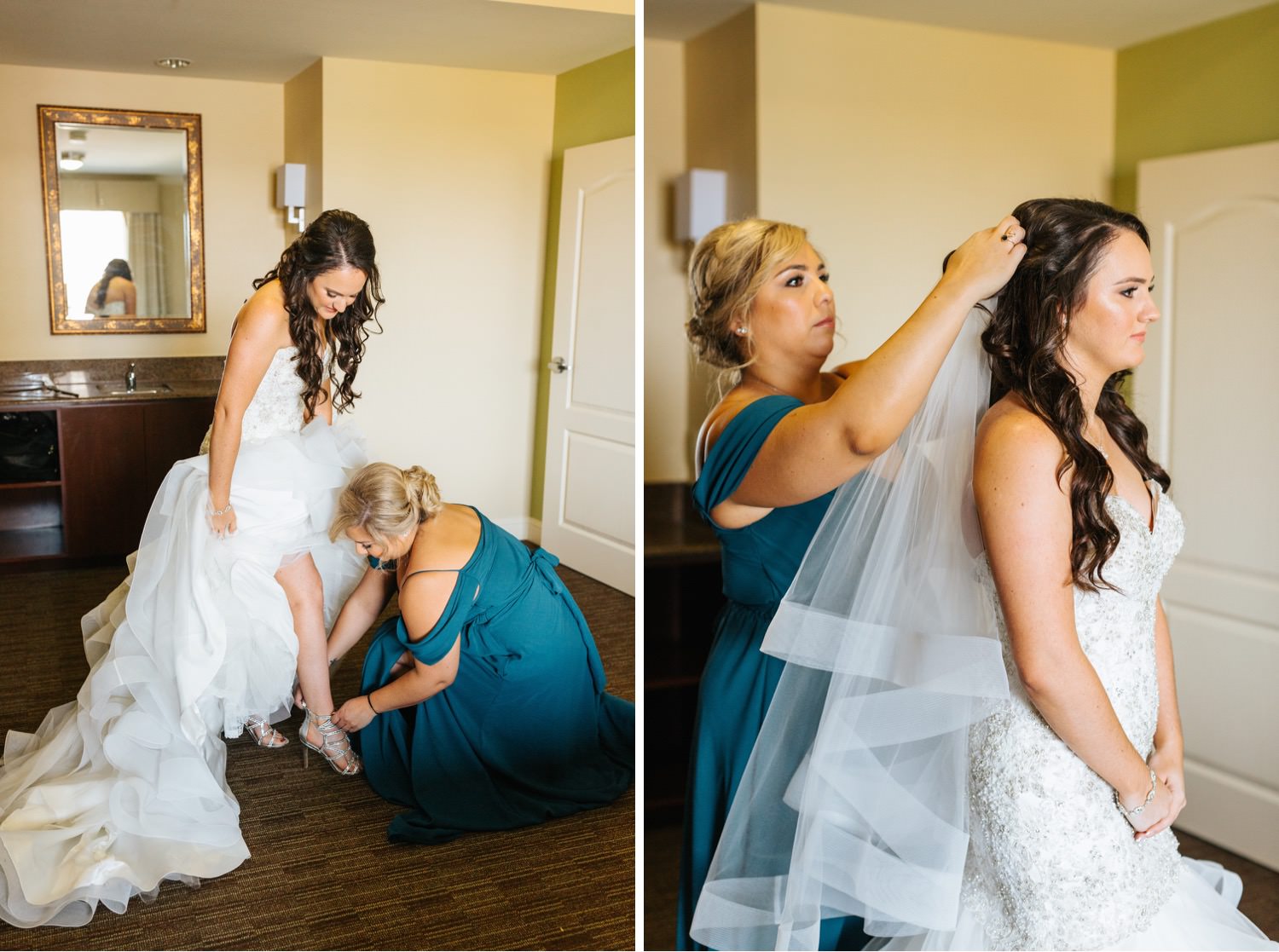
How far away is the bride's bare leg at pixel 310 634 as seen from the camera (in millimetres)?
2117

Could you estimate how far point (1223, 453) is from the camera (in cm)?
357

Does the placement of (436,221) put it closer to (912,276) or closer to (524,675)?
(524,675)

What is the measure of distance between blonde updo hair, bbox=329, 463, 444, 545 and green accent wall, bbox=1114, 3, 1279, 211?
9.59ft

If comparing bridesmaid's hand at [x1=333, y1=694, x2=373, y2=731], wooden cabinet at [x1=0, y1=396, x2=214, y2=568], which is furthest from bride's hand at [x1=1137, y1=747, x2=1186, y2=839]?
wooden cabinet at [x1=0, y1=396, x2=214, y2=568]

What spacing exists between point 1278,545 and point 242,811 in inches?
121

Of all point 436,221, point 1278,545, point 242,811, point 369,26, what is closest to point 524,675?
point 242,811

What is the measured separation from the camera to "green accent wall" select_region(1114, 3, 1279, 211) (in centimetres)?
345

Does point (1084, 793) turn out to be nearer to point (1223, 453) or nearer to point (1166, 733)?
point (1166, 733)

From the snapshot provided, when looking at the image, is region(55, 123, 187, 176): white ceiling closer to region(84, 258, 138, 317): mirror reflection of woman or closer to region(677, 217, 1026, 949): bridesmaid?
region(84, 258, 138, 317): mirror reflection of woman

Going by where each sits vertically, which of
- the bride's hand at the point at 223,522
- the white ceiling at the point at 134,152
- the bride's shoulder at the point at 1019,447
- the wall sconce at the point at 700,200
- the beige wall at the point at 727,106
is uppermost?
the beige wall at the point at 727,106

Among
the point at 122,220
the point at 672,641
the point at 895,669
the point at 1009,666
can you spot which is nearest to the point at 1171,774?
the point at 1009,666

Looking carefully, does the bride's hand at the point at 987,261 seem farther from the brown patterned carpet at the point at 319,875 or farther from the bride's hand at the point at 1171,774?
the brown patterned carpet at the point at 319,875

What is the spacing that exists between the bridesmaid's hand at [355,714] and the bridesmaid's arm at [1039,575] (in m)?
1.28

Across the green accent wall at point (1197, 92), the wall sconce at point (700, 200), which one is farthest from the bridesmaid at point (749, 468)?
the green accent wall at point (1197, 92)
